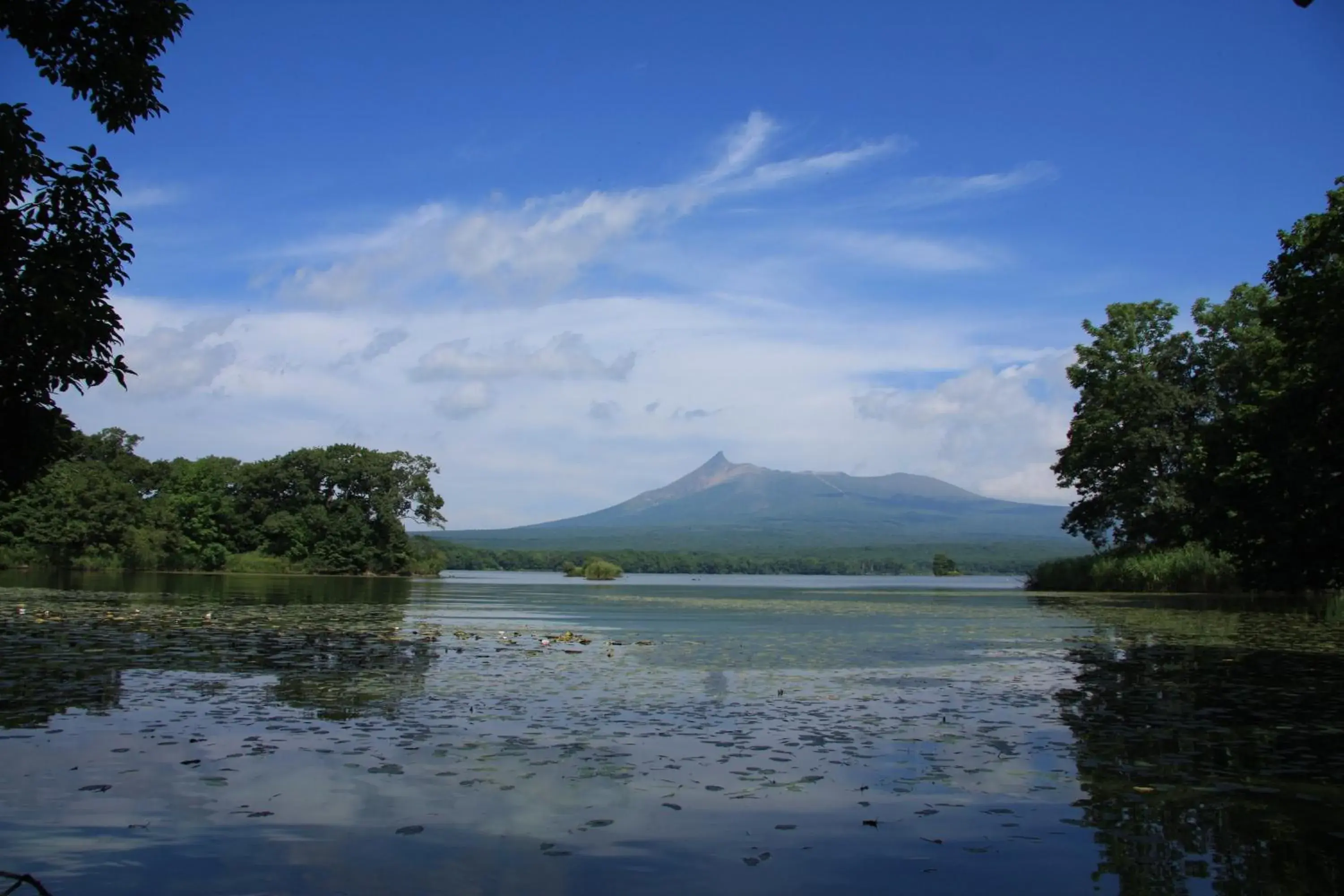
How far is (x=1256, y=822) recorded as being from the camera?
758cm

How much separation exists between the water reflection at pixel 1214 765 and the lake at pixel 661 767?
38 mm

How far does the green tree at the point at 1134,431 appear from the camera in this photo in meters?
56.9

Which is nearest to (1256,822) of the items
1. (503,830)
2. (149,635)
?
(503,830)

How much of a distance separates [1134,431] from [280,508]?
228 feet

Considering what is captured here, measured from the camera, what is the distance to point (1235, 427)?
1331 inches

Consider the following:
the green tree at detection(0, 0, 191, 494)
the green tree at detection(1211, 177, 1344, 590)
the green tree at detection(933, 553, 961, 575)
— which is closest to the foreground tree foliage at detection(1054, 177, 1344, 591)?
the green tree at detection(1211, 177, 1344, 590)

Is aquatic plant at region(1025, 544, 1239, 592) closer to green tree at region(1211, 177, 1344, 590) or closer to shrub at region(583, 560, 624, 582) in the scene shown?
green tree at region(1211, 177, 1344, 590)

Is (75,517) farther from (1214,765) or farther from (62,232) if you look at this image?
(1214,765)

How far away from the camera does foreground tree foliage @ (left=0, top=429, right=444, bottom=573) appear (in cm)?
8488

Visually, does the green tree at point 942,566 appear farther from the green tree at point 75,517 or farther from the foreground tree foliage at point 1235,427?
the green tree at point 75,517

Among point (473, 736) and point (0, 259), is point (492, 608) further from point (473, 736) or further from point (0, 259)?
point (0, 259)

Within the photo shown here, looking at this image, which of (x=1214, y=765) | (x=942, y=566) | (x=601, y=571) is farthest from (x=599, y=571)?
(x=1214, y=765)

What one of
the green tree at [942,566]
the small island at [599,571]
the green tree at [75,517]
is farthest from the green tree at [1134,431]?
the green tree at [75,517]

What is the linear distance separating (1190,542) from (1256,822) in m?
51.4
